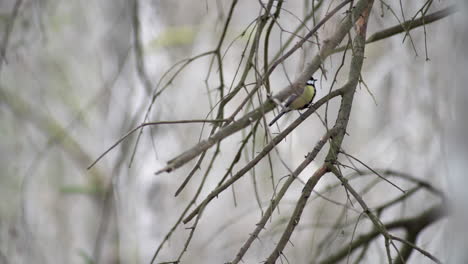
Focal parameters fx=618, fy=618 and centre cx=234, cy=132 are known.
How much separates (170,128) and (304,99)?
11.7ft

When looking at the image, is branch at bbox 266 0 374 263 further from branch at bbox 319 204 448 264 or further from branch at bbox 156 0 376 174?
branch at bbox 319 204 448 264

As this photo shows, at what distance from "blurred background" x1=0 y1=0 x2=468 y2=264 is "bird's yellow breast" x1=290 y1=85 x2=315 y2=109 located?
0.10m

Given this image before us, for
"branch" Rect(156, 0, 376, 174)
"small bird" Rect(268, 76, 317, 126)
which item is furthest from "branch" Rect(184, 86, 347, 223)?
"small bird" Rect(268, 76, 317, 126)

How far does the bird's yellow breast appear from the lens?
1.73 metres

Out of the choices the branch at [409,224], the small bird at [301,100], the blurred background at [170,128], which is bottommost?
A: the branch at [409,224]

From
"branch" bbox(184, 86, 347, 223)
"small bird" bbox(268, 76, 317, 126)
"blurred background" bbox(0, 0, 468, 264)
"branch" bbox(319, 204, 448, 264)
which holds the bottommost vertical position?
"branch" bbox(184, 86, 347, 223)

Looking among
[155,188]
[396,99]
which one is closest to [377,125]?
[396,99]

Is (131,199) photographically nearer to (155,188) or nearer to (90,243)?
(155,188)

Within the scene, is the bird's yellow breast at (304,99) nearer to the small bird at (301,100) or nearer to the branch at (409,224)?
the small bird at (301,100)

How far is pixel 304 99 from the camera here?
1.79 m

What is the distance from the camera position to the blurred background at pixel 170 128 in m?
2.18

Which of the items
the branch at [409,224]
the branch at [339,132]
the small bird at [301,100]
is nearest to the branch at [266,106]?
the branch at [339,132]

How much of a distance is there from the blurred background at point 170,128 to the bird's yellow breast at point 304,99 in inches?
3.8

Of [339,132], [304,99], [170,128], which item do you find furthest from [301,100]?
[170,128]
